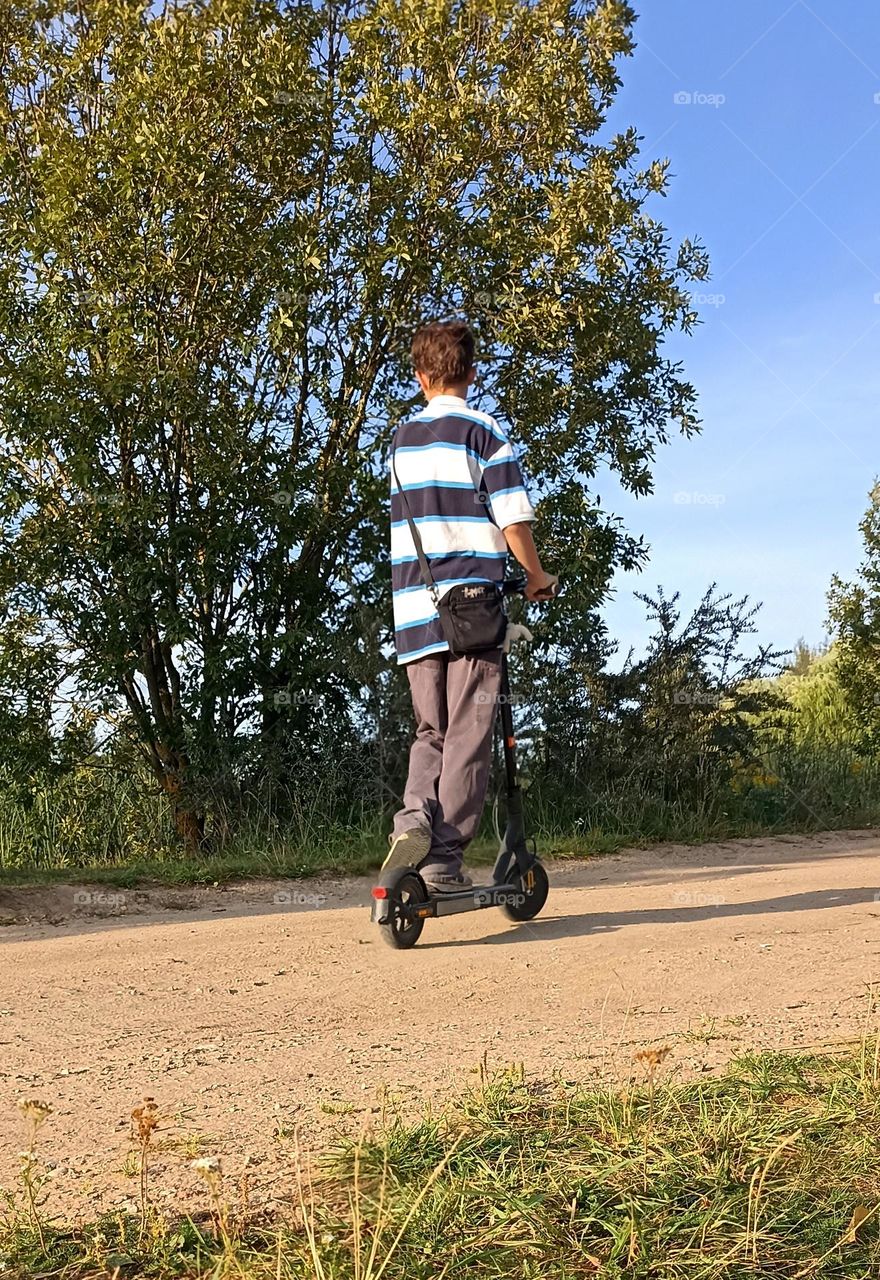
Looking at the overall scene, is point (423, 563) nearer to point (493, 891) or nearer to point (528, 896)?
point (493, 891)

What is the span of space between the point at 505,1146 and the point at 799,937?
9.66 ft

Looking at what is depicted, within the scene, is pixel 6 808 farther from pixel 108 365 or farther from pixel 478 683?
pixel 478 683

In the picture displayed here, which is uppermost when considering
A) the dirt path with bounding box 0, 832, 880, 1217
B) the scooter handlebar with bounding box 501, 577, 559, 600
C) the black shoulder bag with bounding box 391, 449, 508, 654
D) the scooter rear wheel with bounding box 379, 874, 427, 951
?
the scooter handlebar with bounding box 501, 577, 559, 600

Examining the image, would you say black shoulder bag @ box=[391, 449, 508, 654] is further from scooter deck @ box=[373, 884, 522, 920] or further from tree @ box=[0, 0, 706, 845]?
tree @ box=[0, 0, 706, 845]

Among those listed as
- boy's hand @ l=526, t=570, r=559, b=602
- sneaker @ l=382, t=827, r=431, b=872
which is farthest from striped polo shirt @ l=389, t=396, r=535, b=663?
sneaker @ l=382, t=827, r=431, b=872

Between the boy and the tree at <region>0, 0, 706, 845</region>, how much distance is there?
4255mm

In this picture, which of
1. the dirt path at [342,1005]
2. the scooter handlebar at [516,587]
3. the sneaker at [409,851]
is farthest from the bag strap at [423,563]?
the dirt path at [342,1005]

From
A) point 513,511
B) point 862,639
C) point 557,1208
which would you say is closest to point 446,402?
point 513,511

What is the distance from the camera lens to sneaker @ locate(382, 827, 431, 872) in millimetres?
5348

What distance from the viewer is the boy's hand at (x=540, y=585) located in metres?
5.49

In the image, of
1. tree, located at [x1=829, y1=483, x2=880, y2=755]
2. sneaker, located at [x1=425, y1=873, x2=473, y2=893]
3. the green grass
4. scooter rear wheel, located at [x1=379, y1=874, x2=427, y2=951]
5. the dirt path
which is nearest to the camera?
the green grass

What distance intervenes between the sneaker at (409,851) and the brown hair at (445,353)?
1970 millimetres

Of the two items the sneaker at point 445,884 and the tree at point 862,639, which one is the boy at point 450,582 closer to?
the sneaker at point 445,884

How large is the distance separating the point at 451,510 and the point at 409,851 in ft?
4.71
